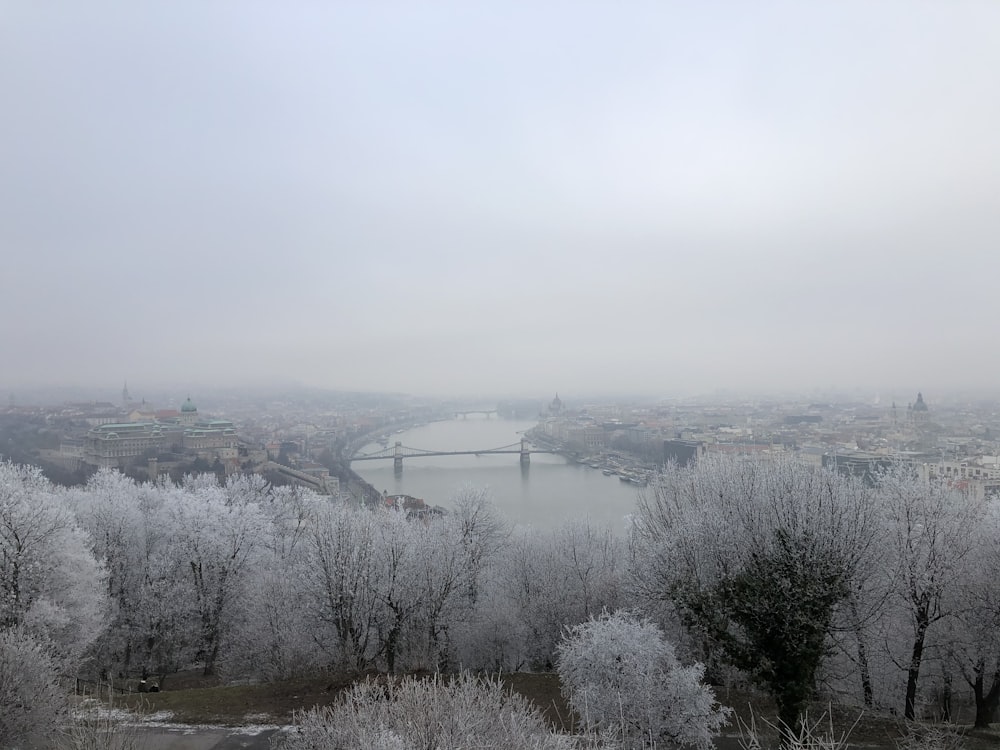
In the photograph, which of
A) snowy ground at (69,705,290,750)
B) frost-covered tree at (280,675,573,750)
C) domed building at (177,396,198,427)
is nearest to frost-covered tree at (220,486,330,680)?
snowy ground at (69,705,290,750)

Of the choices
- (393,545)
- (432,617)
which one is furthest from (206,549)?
(432,617)

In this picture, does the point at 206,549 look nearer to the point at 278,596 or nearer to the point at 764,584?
the point at 278,596

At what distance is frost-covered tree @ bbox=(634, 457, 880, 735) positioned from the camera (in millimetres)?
10031

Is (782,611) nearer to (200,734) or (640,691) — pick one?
(640,691)

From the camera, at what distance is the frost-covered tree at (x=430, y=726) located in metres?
5.55

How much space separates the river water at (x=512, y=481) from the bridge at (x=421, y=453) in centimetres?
51

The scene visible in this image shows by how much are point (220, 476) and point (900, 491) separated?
2982cm

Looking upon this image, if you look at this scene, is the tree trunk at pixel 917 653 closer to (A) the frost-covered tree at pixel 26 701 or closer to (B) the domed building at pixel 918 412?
(A) the frost-covered tree at pixel 26 701

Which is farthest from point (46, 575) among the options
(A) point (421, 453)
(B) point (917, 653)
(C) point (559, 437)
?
(C) point (559, 437)

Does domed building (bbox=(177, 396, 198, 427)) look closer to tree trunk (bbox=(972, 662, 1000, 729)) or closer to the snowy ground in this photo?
the snowy ground

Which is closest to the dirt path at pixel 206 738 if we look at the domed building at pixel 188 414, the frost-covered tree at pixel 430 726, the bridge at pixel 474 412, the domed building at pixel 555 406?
the frost-covered tree at pixel 430 726

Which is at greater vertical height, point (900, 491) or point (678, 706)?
point (900, 491)

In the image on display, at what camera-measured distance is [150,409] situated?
40.0 m

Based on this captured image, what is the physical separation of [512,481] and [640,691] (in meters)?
33.9
